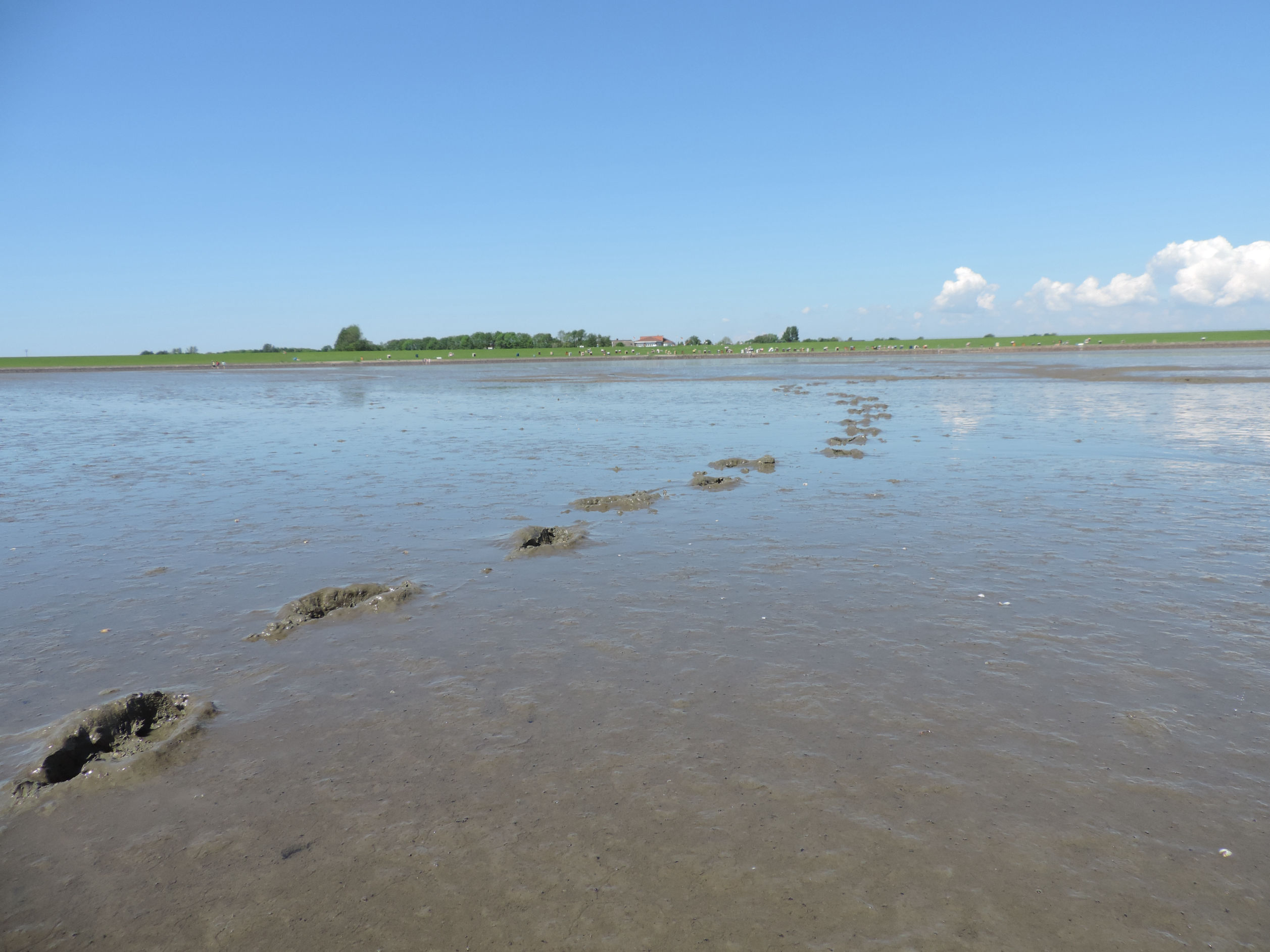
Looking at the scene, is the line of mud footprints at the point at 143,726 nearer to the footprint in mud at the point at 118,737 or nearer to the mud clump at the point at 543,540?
the footprint in mud at the point at 118,737

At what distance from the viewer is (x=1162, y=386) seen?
32375 mm

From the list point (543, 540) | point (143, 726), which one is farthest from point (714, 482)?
point (143, 726)

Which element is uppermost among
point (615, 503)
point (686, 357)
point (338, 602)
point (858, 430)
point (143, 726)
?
point (686, 357)

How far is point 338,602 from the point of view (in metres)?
6.76

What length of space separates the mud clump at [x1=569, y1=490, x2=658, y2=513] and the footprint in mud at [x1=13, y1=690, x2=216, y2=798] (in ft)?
20.3

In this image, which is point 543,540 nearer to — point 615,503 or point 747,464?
point 615,503

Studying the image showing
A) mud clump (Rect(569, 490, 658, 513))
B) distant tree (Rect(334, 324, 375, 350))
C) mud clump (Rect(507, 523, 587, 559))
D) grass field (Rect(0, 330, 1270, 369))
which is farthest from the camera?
distant tree (Rect(334, 324, 375, 350))

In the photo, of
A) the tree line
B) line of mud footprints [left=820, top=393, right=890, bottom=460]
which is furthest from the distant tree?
line of mud footprints [left=820, top=393, right=890, bottom=460]

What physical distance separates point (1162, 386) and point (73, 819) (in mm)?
40616

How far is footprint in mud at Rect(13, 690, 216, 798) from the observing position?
4176mm

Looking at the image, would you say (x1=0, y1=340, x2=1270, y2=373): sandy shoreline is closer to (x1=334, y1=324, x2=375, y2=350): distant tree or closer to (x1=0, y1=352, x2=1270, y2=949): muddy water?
(x1=334, y1=324, x2=375, y2=350): distant tree

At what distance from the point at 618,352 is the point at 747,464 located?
414ft

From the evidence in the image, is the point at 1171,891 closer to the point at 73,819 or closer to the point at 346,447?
the point at 73,819

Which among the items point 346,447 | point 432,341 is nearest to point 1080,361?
point 346,447
